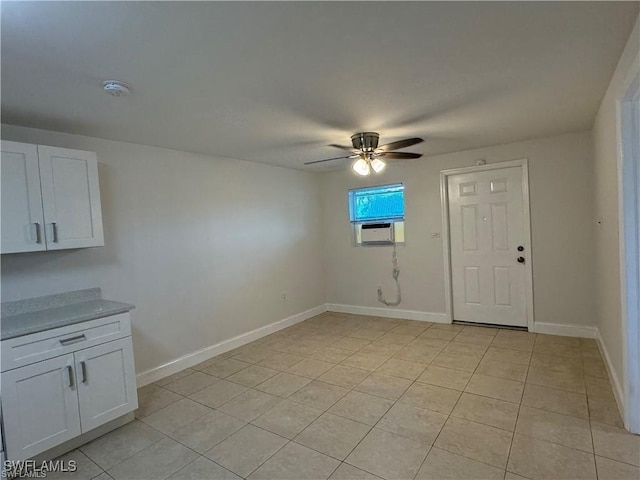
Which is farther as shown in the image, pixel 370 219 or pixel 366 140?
pixel 370 219

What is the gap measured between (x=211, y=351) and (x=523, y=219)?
4.00m

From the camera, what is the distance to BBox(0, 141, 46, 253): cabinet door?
229 centimetres

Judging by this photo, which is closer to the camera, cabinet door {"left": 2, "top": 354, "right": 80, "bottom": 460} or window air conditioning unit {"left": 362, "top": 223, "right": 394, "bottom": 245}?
cabinet door {"left": 2, "top": 354, "right": 80, "bottom": 460}

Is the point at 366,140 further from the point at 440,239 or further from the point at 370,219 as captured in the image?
the point at 370,219

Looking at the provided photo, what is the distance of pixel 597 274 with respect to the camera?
3.61m

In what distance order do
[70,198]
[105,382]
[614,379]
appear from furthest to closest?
[614,379]
[70,198]
[105,382]

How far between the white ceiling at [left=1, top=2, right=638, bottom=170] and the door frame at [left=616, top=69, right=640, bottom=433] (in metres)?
0.43

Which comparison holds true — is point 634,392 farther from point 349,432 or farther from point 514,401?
point 349,432

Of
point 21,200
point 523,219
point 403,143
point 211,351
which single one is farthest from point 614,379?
point 21,200

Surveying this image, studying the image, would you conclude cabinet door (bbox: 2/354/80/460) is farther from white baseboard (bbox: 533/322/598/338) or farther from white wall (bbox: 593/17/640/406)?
white baseboard (bbox: 533/322/598/338)

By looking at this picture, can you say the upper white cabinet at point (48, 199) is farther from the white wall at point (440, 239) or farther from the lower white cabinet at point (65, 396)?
the white wall at point (440, 239)

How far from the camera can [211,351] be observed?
13.0 ft

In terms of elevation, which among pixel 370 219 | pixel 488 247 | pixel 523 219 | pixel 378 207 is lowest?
pixel 488 247

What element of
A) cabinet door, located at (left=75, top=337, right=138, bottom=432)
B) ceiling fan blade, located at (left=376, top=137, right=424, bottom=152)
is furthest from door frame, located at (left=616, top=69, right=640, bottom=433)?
cabinet door, located at (left=75, top=337, right=138, bottom=432)
